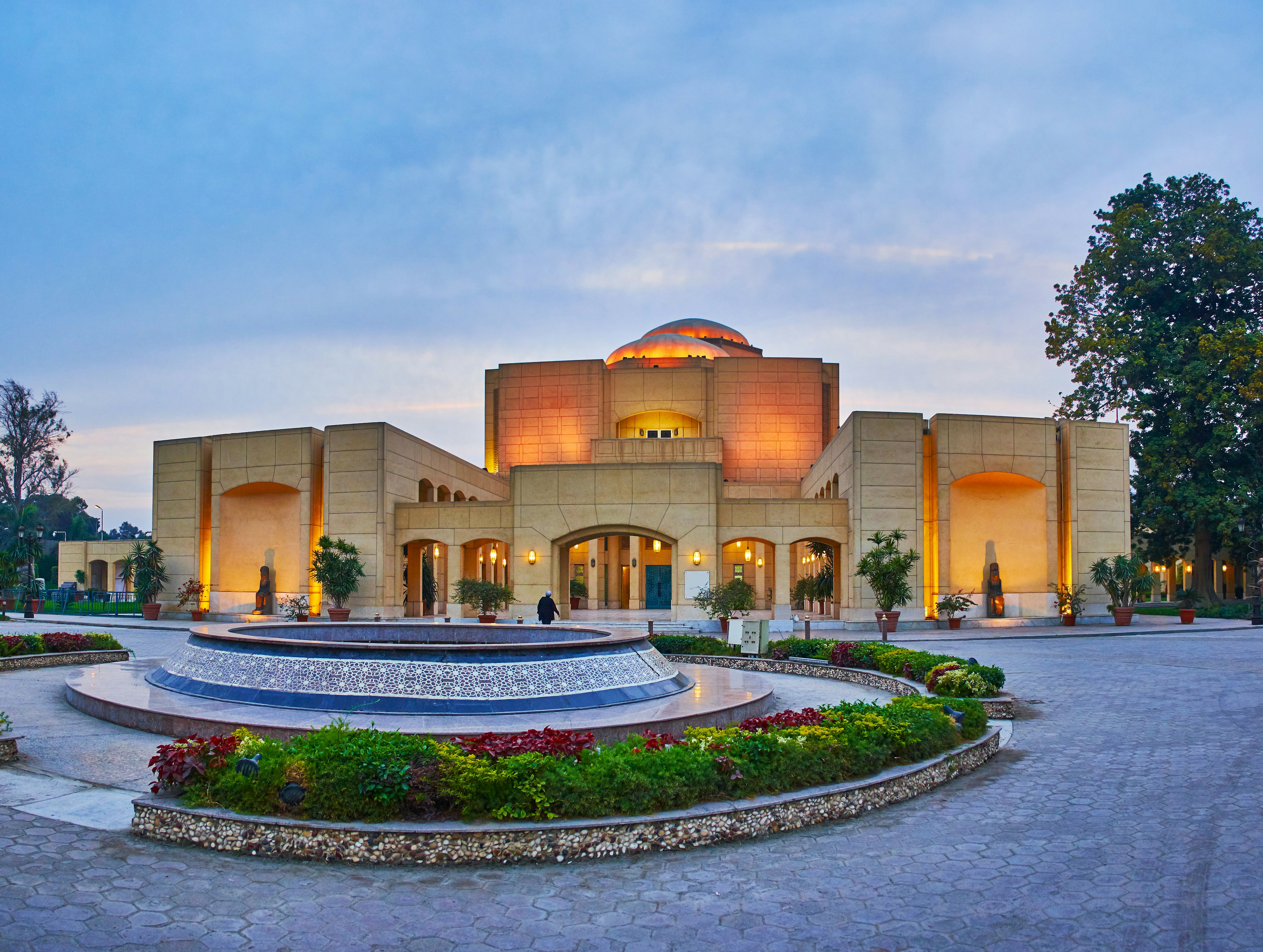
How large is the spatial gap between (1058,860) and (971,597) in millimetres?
26560

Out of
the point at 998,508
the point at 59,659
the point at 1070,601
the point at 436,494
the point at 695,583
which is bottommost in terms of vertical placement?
the point at 59,659

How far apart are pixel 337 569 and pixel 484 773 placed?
25082 millimetres

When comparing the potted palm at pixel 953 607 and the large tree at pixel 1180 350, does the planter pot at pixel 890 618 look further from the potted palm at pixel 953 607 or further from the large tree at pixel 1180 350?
the large tree at pixel 1180 350

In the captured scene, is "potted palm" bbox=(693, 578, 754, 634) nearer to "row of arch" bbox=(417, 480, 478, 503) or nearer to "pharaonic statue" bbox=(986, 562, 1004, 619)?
"pharaonic statue" bbox=(986, 562, 1004, 619)

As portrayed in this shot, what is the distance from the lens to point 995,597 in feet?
101

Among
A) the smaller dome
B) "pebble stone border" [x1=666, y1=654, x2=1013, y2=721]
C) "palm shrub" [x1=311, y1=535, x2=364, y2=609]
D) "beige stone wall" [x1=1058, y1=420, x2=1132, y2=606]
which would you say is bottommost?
"pebble stone border" [x1=666, y1=654, x2=1013, y2=721]

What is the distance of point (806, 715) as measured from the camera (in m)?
8.49

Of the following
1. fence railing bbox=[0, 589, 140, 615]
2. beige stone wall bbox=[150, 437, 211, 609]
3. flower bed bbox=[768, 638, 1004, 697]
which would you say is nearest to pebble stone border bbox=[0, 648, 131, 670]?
flower bed bbox=[768, 638, 1004, 697]

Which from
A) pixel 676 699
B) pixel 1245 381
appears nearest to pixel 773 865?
pixel 676 699

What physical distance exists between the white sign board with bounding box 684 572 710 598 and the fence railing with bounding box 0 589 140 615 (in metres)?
19.3

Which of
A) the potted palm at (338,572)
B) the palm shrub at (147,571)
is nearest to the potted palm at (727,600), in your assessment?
the potted palm at (338,572)

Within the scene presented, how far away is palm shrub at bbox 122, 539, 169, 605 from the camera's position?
3225cm

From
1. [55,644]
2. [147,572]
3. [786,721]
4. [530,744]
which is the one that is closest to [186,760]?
[530,744]

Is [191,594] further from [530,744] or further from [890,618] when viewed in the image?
[530,744]
